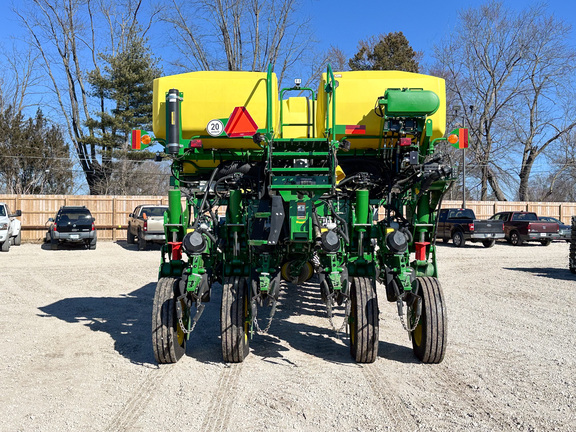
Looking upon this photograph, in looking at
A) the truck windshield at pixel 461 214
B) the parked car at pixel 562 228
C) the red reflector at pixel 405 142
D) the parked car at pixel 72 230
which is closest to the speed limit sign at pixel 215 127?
the red reflector at pixel 405 142

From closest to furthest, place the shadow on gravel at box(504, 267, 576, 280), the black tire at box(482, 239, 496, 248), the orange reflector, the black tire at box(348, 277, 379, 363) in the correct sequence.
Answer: the black tire at box(348, 277, 379, 363)
the orange reflector
the shadow on gravel at box(504, 267, 576, 280)
the black tire at box(482, 239, 496, 248)

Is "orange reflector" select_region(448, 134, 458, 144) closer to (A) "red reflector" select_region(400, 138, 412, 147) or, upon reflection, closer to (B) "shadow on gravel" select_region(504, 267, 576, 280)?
(A) "red reflector" select_region(400, 138, 412, 147)

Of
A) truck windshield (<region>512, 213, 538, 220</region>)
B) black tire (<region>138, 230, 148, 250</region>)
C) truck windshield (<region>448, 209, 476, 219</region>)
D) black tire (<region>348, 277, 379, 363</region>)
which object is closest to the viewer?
black tire (<region>348, 277, 379, 363</region>)

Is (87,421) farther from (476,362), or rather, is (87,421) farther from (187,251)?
(476,362)

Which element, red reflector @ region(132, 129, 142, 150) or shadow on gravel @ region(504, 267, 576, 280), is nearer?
red reflector @ region(132, 129, 142, 150)

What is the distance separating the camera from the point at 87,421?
13.0ft

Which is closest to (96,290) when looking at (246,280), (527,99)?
(246,280)

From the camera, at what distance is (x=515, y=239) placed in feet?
78.4

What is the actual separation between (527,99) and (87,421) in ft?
135

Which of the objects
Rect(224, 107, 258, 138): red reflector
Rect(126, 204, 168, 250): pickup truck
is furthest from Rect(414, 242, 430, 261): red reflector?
Rect(126, 204, 168, 250): pickup truck

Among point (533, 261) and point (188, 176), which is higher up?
point (188, 176)

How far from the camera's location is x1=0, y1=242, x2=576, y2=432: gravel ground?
4027 mm

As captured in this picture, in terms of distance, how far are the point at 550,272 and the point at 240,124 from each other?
11490 millimetres

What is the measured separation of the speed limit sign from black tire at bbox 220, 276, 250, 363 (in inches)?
67.6
